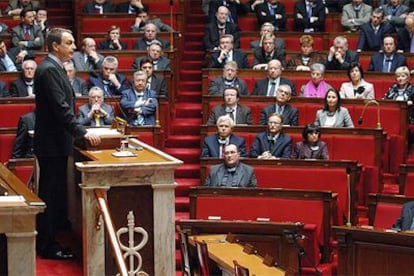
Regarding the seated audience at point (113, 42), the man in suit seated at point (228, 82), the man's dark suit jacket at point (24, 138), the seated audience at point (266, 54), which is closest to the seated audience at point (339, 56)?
the seated audience at point (266, 54)

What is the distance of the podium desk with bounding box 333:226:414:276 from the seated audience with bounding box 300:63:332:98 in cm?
214

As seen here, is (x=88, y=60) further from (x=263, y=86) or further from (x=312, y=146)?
(x=312, y=146)

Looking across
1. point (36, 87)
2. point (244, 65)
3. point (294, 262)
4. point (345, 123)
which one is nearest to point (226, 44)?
point (244, 65)

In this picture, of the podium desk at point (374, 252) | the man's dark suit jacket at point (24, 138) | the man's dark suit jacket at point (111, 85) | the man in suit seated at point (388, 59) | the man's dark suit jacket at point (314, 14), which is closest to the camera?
the podium desk at point (374, 252)

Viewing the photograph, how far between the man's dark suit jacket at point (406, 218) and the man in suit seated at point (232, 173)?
0.99 m

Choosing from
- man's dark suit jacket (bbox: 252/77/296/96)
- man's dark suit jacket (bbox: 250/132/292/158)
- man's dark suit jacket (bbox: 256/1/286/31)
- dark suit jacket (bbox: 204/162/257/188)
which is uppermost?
man's dark suit jacket (bbox: 256/1/286/31)

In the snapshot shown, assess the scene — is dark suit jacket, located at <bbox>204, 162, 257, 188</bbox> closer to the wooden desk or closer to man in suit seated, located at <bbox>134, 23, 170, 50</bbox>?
the wooden desk

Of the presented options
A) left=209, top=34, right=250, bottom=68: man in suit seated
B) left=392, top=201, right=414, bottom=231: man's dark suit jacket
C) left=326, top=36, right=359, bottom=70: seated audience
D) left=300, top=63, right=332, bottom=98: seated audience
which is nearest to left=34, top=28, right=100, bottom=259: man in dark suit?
left=392, top=201, right=414, bottom=231: man's dark suit jacket

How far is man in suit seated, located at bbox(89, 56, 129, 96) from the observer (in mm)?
7043

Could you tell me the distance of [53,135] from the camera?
3.84 meters

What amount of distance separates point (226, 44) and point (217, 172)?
1.77m

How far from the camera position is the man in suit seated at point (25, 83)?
22.8ft

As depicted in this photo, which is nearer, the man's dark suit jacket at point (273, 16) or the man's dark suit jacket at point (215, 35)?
the man's dark suit jacket at point (215, 35)

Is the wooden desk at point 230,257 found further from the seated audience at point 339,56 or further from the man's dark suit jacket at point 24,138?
the seated audience at point 339,56
